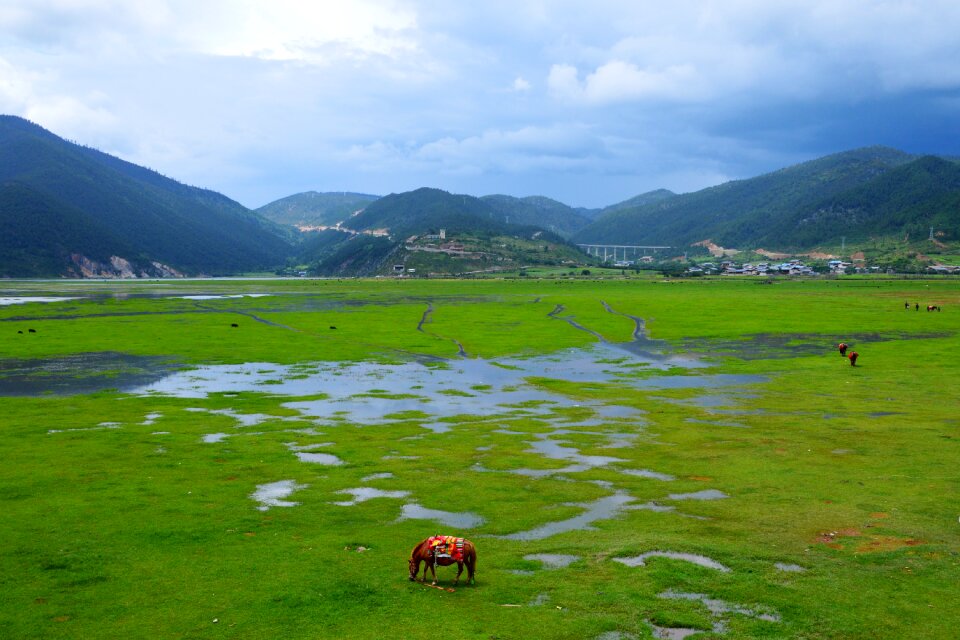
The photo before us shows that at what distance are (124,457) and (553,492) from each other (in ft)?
57.2

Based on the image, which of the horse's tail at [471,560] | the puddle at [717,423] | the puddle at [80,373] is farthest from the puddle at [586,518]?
the puddle at [80,373]

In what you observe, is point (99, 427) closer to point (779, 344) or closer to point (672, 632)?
point (672, 632)

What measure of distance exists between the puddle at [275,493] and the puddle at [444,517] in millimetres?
3772

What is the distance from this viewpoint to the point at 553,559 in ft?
60.7

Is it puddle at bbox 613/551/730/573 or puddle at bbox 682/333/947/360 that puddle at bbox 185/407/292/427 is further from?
puddle at bbox 682/333/947/360

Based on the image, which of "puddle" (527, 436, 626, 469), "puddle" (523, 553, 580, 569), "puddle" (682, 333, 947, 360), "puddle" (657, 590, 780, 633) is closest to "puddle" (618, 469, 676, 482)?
"puddle" (527, 436, 626, 469)

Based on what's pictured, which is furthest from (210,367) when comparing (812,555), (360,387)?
(812,555)

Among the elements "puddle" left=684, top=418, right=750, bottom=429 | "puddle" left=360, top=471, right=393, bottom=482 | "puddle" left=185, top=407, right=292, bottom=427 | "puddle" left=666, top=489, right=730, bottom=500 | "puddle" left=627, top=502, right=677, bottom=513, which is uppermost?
"puddle" left=185, top=407, right=292, bottom=427

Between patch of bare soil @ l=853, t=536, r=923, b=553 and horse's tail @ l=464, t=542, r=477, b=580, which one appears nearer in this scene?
horse's tail @ l=464, t=542, r=477, b=580

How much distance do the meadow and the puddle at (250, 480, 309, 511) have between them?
0.13m

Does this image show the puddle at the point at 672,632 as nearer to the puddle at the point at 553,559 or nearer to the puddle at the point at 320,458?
the puddle at the point at 553,559

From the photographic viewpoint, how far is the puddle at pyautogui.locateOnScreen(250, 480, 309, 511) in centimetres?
2320

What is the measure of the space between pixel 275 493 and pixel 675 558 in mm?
13424

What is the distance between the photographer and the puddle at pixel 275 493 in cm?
2320
